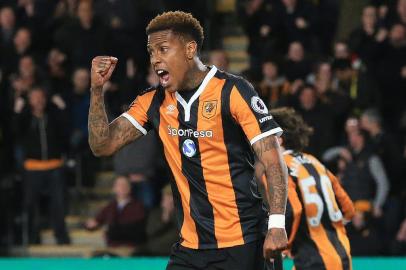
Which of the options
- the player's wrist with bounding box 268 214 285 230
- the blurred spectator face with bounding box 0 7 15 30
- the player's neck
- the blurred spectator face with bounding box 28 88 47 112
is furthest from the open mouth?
the blurred spectator face with bounding box 0 7 15 30

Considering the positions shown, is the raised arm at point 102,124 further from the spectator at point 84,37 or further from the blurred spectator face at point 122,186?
the spectator at point 84,37

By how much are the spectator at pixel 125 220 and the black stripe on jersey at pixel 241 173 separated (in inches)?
→ 235

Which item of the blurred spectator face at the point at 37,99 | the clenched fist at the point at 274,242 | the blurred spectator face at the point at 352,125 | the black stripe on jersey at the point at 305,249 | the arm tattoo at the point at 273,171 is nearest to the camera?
the clenched fist at the point at 274,242

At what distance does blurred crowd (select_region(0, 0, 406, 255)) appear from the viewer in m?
10.7

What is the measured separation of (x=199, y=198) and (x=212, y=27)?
350 inches

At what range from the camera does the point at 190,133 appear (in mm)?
5086

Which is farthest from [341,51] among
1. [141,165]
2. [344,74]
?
[141,165]

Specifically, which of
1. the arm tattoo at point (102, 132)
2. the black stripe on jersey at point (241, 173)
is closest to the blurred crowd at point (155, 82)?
the black stripe on jersey at point (241, 173)

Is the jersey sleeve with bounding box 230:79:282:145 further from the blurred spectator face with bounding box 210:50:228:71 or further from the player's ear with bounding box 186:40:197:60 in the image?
the blurred spectator face with bounding box 210:50:228:71

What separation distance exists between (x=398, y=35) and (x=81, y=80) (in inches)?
132

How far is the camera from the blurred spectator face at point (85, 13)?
12.4 metres

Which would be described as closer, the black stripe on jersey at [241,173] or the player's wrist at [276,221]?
the player's wrist at [276,221]

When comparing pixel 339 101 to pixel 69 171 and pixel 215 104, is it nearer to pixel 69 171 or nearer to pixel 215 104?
pixel 69 171

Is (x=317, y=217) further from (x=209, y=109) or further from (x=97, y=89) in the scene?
(x=97, y=89)
